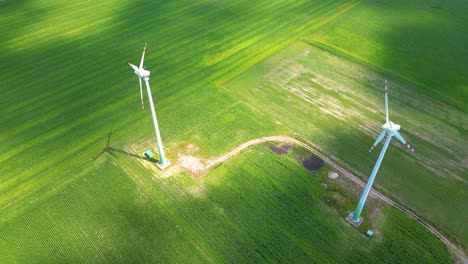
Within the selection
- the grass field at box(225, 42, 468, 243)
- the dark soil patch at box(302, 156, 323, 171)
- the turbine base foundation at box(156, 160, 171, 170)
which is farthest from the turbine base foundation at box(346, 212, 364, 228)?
the turbine base foundation at box(156, 160, 171, 170)

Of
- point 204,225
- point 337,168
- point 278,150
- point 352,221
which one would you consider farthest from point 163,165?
point 352,221

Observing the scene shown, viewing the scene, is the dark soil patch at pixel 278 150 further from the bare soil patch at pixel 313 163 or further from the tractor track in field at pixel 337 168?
the bare soil patch at pixel 313 163

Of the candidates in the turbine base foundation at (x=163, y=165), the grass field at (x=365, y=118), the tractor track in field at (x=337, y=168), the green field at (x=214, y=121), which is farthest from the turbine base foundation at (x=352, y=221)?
the turbine base foundation at (x=163, y=165)

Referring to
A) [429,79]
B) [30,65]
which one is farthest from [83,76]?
[429,79]

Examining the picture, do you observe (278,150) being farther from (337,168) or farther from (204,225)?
(204,225)

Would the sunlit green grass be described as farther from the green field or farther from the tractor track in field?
the tractor track in field

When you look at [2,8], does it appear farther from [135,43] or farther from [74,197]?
[74,197]
